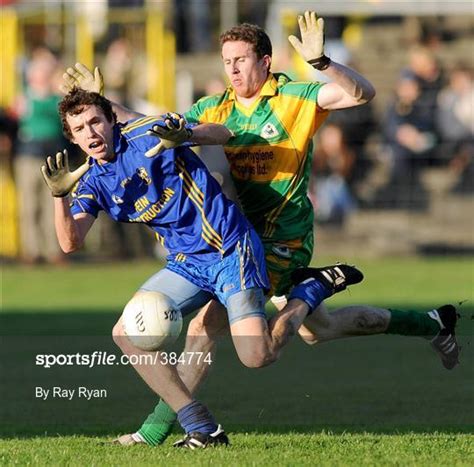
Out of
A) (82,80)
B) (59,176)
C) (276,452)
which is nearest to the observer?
(276,452)

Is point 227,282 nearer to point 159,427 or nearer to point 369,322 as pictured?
point 159,427

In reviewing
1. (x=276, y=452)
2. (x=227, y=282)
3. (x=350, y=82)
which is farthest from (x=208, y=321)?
(x=350, y=82)

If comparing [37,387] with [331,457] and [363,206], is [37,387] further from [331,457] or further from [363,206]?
[363,206]

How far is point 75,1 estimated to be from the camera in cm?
2250

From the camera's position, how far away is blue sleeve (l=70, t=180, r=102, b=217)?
25.0 ft

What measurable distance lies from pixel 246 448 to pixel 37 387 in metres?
2.94

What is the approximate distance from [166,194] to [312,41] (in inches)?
45.3

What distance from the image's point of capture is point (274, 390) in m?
9.60

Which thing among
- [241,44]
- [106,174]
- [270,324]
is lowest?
[270,324]

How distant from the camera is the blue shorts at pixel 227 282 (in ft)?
24.4

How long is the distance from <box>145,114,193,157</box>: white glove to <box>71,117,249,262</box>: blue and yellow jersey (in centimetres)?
15

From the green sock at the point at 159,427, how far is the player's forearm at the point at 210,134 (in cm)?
141

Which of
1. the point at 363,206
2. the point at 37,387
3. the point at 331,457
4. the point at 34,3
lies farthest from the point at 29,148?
the point at 331,457

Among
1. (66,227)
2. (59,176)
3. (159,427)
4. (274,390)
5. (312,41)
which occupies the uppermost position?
(312,41)
